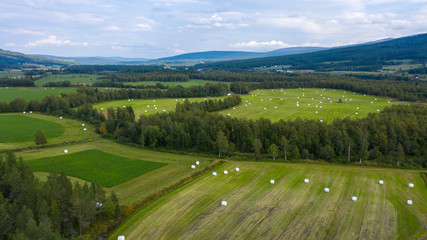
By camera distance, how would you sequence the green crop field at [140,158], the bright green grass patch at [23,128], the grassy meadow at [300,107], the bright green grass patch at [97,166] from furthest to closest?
the grassy meadow at [300,107]
the bright green grass patch at [23,128]
the bright green grass patch at [97,166]
the green crop field at [140,158]

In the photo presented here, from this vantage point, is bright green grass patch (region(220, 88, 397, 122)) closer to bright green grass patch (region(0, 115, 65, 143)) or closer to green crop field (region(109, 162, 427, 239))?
green crop field (region(109, 162, 427, 239))

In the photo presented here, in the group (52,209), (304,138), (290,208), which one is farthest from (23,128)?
(290,208)

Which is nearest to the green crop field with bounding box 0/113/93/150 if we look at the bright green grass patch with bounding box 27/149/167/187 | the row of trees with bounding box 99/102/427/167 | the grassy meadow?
the bright green grass patch with bounding box 27/149/167/187

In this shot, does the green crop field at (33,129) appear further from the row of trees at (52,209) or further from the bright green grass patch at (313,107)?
the bright green grass patch at (313,107)

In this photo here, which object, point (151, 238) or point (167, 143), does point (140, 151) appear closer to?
point (167, 143)

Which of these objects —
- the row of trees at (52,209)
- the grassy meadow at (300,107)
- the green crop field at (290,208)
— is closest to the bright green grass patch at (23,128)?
the grassy meadow at (300,107)

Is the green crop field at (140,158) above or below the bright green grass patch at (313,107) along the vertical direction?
below
